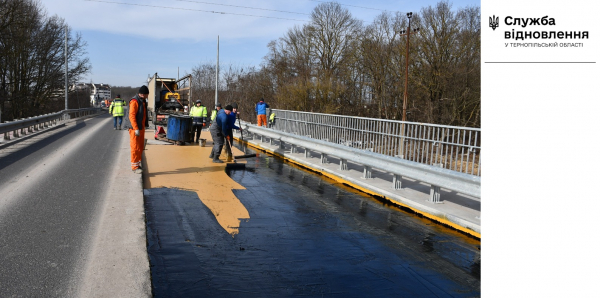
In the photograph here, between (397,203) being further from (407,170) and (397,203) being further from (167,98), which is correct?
(167,98)

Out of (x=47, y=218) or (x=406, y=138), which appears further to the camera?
(x=406, y=138)

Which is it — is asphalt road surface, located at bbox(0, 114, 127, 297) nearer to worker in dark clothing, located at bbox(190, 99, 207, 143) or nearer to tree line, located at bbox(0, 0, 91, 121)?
worker in dark clothing, located at bbox(190, 99, 207, 143)

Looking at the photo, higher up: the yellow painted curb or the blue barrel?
the blue barrel

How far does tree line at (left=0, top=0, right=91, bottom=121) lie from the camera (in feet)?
119

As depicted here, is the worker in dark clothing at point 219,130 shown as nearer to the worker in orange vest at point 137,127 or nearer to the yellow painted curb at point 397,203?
the yellow painted curb at point 397,203

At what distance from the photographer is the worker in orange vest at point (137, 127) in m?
9.84

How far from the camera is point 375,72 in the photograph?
4197 centimetres

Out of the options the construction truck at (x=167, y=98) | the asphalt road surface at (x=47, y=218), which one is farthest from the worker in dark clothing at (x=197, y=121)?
the construction truck at (x=167, y=98)

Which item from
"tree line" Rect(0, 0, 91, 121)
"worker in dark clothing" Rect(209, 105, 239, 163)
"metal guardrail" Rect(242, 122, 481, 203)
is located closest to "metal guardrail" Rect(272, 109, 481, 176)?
"metal guardrail" Rect(242, 122, 481, 203)

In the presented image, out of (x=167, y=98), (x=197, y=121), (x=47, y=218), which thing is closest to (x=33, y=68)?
(x=167, y=98)

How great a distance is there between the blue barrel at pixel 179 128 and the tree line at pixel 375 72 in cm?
1674

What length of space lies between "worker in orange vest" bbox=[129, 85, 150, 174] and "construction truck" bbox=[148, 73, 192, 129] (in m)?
17.1

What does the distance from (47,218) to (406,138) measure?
668 centimetres
